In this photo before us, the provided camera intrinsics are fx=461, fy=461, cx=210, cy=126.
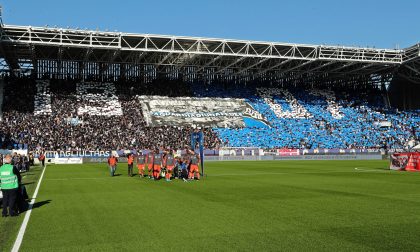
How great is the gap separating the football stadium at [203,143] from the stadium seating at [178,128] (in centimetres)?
26

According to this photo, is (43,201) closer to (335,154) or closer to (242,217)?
(242,217)

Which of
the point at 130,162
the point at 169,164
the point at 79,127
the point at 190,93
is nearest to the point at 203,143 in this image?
the point at 79,127

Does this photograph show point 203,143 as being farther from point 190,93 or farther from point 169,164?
point 169,164

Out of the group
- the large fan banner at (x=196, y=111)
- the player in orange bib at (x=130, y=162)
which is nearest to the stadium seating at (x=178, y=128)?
the large fan banner at (x=196, y=111)

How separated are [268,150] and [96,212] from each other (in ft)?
154

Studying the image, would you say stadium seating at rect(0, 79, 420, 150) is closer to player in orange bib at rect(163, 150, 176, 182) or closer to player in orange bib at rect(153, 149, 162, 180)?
player in orange bib at rect(153, 149, 162, 180)

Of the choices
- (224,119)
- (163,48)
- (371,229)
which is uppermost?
(163,48)

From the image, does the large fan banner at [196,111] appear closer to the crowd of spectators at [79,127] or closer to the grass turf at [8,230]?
the crowd of spectators at [79,127]

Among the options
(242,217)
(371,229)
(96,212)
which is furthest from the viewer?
(96,212)

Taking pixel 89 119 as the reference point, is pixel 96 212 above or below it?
below

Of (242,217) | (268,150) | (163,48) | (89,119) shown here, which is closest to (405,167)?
(242,217)

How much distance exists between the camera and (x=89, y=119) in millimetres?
58719

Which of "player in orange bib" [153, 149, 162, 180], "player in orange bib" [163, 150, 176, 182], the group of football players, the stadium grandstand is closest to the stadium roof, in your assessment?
the stadium grandstand

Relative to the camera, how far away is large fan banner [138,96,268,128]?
207 ft
